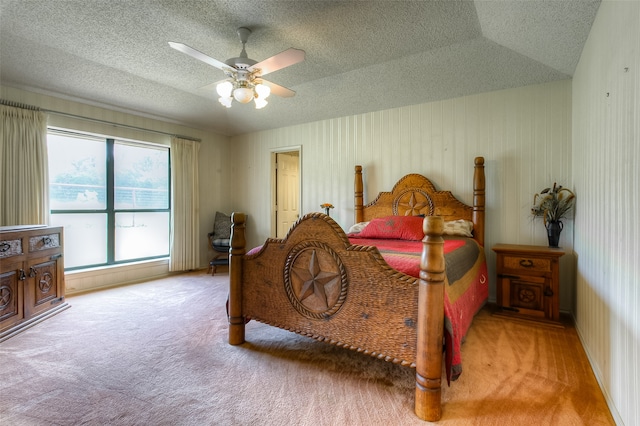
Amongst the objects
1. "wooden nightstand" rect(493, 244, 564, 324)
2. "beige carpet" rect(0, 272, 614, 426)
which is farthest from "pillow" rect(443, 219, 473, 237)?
"beige carpet" rect(0, 272, 614, 426)

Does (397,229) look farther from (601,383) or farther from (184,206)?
(184,206)

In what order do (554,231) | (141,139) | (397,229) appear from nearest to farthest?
(554,231), (397,229), (141,139)

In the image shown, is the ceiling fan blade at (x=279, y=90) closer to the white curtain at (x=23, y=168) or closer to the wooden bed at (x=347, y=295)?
the wooden bed at (x=347, y=295)

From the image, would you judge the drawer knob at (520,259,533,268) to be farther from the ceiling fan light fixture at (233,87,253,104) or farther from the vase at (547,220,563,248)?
the ceiling fan light fixture at (233,87,253,104)

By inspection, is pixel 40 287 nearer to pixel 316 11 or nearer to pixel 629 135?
pixel 316 11

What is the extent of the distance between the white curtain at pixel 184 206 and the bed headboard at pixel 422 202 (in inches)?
110

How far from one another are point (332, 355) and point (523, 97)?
3.40 m

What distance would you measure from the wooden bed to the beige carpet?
247 millimetres

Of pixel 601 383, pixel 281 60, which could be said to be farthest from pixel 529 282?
pixel 281 60

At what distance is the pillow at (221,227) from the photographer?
5281 mm

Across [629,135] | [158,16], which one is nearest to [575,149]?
[629,135]

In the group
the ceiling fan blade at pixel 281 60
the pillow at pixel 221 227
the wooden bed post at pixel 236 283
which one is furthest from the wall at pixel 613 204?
the pillow at pixel 221 227

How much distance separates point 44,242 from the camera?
304 cm

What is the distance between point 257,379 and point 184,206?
3.75m
